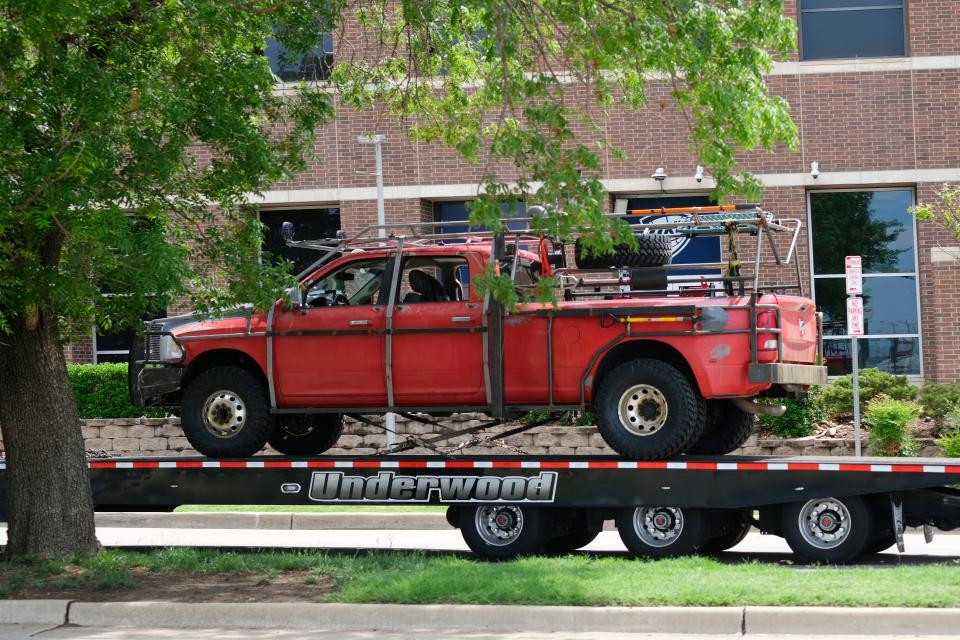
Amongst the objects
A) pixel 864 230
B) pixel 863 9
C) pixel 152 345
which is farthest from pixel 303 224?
pixel 152 345

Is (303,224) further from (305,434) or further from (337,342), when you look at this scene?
(337,342)

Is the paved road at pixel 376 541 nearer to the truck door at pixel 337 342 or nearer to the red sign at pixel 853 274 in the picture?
the truck door at pixel 337 342

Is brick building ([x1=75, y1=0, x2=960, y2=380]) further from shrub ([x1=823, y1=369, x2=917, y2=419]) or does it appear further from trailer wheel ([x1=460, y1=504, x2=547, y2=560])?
trailer wheel ([x1=460, y1=504, x2=547, y2=560])

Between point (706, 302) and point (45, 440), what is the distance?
18.4ft

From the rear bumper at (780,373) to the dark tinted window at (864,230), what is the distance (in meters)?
11.3

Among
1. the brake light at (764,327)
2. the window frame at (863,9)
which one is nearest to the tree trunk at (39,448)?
the brake light at (764,327)

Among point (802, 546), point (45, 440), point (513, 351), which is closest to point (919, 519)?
point (802, 546)

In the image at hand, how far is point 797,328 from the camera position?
1236 centimetres

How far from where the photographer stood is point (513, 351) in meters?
12.4

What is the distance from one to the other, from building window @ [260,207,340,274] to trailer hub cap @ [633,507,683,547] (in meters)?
13.2

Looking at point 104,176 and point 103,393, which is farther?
point 103,393

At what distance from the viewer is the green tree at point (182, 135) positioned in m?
10.1

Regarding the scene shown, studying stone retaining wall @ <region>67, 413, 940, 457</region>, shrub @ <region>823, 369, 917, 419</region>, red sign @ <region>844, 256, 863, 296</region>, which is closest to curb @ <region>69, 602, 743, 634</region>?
red sign @ <region>844, 256, 863, 296</region>

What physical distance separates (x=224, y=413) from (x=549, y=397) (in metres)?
3.10
